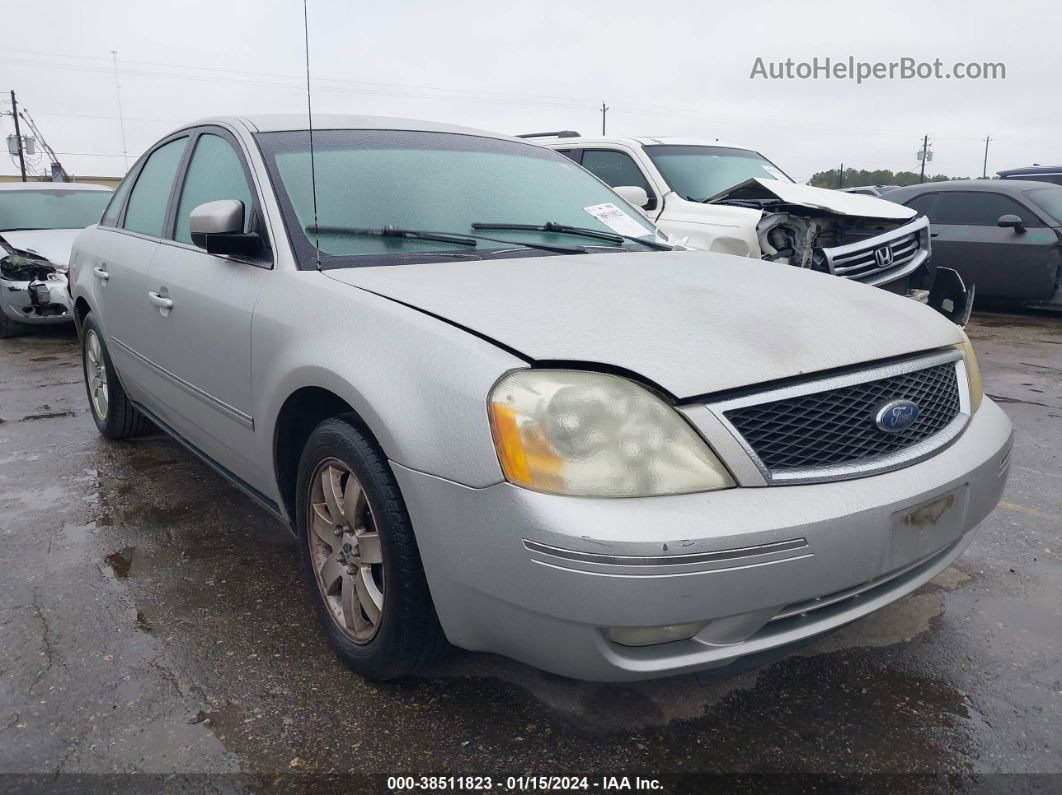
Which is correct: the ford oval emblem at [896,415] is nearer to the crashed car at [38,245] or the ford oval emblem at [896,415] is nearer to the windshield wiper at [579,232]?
the windshield wiper at [579,232]

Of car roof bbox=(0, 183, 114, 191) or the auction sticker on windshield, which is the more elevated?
car roof bbox=(0, 183, 114, 191)

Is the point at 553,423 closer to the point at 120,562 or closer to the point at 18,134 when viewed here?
the point at 120,562

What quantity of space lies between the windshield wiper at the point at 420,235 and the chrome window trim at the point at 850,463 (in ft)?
3.71

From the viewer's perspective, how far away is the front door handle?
318cm

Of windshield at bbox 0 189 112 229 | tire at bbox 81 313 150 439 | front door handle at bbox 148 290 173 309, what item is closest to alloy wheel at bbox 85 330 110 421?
tire at bbox 81 313 150 439

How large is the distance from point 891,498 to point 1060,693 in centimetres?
88

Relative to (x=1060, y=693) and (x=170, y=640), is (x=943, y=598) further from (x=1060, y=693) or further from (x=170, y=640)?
(x=170, y=640)

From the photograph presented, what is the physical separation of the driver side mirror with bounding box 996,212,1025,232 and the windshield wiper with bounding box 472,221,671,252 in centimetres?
687

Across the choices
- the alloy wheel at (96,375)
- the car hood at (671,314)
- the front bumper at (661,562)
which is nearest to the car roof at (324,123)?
the car hood at (671,314)

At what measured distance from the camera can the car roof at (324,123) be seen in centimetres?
309

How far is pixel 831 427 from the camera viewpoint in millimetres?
1946

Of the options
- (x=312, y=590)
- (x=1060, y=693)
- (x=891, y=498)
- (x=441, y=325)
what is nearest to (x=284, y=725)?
(x=312, y=590)

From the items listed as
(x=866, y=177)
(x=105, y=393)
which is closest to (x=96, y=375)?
(x=105, y=393)

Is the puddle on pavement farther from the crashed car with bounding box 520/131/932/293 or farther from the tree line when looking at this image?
the tree line
